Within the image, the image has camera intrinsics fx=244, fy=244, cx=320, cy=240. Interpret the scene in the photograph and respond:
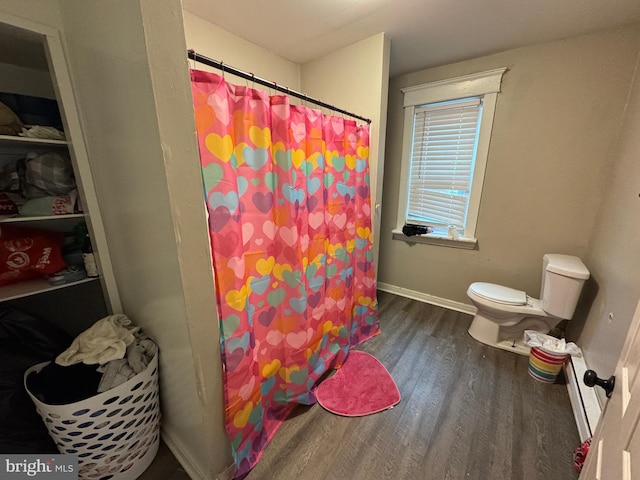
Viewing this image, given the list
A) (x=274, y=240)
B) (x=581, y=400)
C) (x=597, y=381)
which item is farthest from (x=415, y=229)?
(x=597, y=381)

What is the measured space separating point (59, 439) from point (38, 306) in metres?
1.05

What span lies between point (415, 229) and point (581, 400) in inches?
63.3

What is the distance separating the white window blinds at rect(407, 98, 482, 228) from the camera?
220 centimetres

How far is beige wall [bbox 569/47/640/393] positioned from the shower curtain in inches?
57.0

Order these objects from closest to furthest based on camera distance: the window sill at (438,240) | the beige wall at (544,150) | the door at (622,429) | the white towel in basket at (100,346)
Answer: the door at (622,429) → the white towel in basket at (100,346) → the beige wall at (544,150) → the window sill at (438,240)

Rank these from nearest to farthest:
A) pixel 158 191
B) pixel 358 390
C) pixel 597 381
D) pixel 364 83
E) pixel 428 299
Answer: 1. pixel 597 381
2. pixel 158 191
3. pixel 358 390
4. pixel 364 83
5. pixel 428 299

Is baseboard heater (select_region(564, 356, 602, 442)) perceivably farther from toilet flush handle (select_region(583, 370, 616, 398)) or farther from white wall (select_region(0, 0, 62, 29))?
white wall (select_region(0, 0, 62, 29))

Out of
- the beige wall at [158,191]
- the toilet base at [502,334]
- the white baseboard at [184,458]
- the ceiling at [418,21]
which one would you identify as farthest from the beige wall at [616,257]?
the white baseboard at [184,458]

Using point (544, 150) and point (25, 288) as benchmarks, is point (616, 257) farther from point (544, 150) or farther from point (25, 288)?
point (25, 288)

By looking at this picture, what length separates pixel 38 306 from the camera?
154cm

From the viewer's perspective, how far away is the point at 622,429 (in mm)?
548

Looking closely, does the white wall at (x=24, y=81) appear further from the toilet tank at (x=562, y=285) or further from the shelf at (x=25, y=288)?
the toilet tank at (x=562, y=285)

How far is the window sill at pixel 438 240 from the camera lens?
232 centimetres

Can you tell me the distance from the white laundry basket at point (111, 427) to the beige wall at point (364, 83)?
1.87 m
